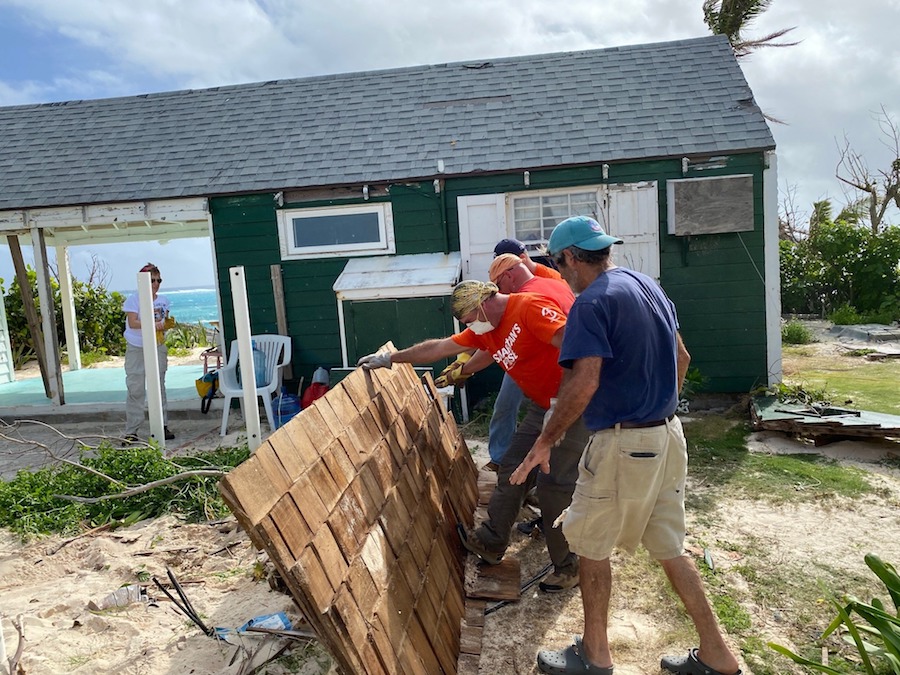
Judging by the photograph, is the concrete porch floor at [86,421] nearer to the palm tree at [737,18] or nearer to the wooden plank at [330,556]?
the wooden plank at [330,556]

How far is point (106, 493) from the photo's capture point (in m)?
4.78

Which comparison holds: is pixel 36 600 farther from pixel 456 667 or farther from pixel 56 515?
pixel 456 667

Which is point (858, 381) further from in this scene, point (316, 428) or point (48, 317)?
point (48, 317)

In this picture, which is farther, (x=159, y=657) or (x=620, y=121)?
(x=620, y=121)

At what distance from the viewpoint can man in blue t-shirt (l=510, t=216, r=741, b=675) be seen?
2475 millimetres

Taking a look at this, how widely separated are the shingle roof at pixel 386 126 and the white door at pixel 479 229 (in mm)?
397

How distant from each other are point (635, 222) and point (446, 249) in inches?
90.8

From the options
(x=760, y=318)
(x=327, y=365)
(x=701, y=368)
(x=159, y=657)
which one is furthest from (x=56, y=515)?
(x=760, y=318)

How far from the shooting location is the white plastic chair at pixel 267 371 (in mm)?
7074

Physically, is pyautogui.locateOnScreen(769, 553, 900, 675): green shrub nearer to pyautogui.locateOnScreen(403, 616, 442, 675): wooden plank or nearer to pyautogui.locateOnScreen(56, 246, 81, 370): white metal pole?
pyautogui.locateOnScreen(403, 616, 442, 675): wooden plank

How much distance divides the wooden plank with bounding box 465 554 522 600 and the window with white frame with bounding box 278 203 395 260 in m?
5.07

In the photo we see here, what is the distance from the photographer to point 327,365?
26.6 ft

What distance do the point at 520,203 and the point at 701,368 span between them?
299 cm

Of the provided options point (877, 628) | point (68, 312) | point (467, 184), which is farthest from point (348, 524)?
point (68, 312)
